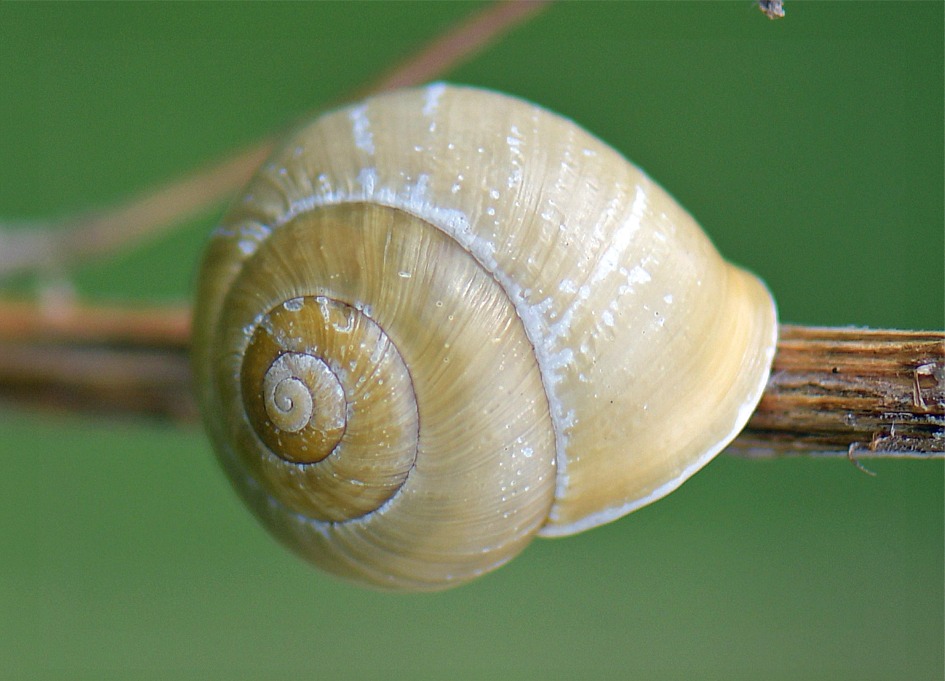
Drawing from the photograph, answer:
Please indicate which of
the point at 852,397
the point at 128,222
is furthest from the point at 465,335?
the point at 128,222

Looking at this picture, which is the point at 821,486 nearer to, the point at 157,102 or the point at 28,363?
the point at 28,363

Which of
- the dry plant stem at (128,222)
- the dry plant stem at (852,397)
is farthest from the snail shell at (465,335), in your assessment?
the dry plant stem at (128,222)

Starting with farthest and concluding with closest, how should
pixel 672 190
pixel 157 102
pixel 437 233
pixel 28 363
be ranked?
pixel 157 102
pixel 672 190
pixel 28 363
pixel 437 233

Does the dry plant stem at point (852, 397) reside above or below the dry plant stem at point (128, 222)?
below

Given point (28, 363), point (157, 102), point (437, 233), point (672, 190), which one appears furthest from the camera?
point (157, 102)

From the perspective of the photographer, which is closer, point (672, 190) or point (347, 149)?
point (347, 149)

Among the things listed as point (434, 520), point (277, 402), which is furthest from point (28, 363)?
point (434, 520)

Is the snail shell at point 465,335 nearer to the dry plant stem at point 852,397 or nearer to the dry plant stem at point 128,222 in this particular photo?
the dry plant stem at point 852,397

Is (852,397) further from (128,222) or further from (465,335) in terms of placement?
(128,222)

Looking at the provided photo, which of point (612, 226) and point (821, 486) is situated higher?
point (612, 226)
